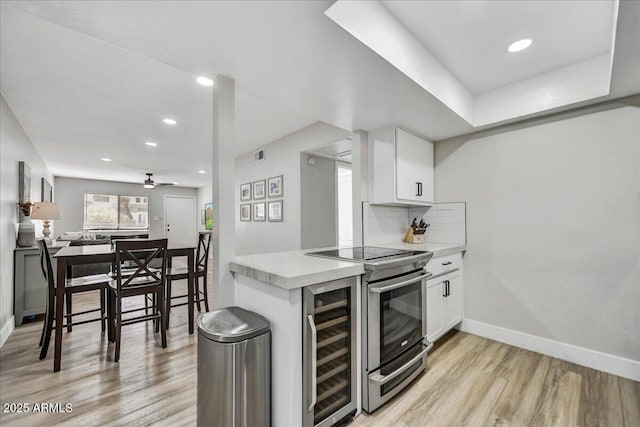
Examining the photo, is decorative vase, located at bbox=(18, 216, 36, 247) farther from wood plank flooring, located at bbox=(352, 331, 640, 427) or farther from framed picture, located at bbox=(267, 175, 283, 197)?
wood plank flooring, located at bbox=(352, 331, 640, 427)

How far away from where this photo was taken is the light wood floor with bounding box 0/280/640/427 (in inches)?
63.9

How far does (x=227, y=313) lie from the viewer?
1.54 m

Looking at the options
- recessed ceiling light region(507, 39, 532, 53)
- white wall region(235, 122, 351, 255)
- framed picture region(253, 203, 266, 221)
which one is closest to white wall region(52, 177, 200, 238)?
white wall region(235, 122, 351, 255)

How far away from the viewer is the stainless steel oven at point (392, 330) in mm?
1670

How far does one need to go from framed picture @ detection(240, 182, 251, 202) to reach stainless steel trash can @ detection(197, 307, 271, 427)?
12.0 ft

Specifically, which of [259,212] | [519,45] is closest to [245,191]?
[259,212]

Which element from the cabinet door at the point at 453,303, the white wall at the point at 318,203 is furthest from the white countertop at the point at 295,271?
the white wall at the point at 318,203

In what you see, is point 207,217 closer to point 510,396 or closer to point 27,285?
point 27,285

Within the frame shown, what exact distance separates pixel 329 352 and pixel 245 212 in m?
3.82

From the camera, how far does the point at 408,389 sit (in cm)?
192

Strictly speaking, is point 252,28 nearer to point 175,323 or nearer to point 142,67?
point 142,67

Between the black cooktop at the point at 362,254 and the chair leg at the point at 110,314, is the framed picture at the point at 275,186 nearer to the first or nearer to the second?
the black cooktop at the point at 362,254

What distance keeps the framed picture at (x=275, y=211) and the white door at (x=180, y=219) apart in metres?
6.39

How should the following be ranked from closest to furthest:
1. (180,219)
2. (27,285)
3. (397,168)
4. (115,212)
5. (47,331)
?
(47,331) < (397,168) < (27,285) < (115,212) < (180,219)
